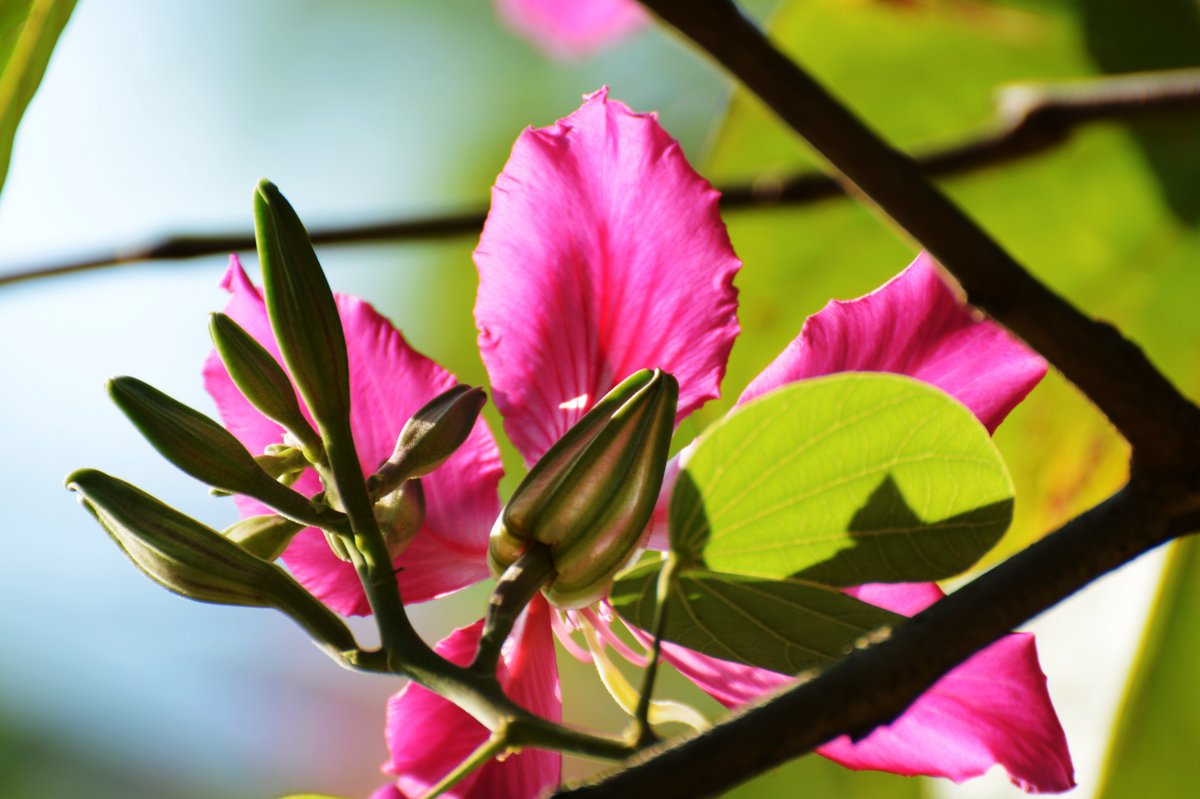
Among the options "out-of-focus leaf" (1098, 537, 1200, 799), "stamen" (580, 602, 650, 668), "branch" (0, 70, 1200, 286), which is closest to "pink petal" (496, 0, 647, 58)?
"branch" (0, 70, 1200, 286)

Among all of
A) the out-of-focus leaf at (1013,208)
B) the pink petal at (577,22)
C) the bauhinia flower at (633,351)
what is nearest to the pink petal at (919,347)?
the bauhinia flower at (633,351)

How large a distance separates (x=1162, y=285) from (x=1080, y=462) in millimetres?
173

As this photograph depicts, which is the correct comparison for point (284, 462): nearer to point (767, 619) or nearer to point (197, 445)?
point (197, 445)

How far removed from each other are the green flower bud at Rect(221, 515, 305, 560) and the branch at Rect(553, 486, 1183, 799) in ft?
0.56

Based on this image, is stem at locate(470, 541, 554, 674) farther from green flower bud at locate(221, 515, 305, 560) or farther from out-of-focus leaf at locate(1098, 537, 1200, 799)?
out-of-focus leaf at locate(1098, 537, 1200, 799)

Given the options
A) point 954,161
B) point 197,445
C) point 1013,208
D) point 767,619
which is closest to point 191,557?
point 197,445

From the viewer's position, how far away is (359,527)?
0.36 m

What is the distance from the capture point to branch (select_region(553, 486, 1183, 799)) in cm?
25

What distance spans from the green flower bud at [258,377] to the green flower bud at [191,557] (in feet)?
0.13

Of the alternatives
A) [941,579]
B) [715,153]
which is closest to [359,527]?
[941,579]

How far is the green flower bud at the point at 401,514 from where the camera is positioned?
41cm

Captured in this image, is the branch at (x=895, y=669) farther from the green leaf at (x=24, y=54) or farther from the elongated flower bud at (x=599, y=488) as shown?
the green leaf at (x=24, y=54)

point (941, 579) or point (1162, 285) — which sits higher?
point (1162, 285)

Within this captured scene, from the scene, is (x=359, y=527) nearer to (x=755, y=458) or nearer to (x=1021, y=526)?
(x=755, y=458)
